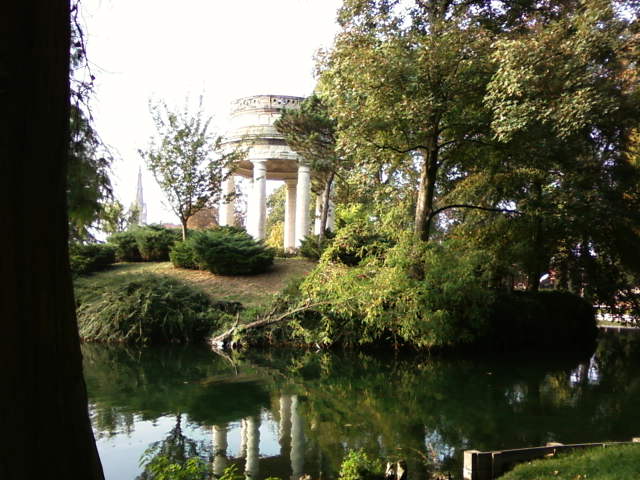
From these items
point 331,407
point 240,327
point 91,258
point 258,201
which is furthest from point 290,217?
point 331,407

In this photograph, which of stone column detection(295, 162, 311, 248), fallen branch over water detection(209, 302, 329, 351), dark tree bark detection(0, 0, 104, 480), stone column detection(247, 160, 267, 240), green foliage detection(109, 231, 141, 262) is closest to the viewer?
dark tree bark detection(0, 0, 104, 480)

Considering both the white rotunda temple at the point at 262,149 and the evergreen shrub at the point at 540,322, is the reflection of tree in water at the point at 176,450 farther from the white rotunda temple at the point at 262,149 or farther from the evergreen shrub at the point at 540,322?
the white rotunda temple at the point at 262,149

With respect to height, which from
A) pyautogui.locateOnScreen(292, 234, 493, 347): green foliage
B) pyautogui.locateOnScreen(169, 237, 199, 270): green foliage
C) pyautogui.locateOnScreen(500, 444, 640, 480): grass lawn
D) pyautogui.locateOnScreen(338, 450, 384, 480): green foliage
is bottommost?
pyautogui.locateOnScreen(338, 450, 384, 480): green foliage

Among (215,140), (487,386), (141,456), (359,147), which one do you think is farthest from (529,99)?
(215,140)

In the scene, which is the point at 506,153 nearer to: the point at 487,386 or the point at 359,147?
the point at 359,147

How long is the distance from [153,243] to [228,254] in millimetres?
5920

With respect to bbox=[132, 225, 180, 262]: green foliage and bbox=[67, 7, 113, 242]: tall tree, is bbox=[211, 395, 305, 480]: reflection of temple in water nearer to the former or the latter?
bbox=[67, 7, 113, 242]: tall tree

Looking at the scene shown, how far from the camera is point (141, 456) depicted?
6273mm

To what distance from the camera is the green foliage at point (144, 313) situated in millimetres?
16891

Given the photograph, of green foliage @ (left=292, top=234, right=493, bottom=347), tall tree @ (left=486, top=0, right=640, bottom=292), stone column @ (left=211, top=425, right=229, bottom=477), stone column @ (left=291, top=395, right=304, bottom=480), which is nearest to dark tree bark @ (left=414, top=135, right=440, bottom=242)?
green foliage @ (left=292, top=234, right=493, bottom=347)

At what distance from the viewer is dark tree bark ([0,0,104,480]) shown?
2740mm

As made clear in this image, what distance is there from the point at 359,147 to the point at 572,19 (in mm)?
5893

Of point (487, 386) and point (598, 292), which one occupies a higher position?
point (598, 292)

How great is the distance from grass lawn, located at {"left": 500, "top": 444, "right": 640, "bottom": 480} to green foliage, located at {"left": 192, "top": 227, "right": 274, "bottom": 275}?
18211 millimetres
